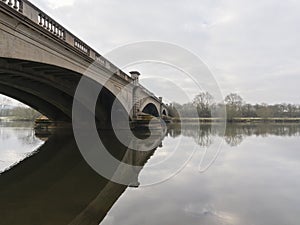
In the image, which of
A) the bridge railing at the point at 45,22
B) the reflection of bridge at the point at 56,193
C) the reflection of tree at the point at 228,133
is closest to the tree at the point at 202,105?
the reflection of tree at the point at 228,133

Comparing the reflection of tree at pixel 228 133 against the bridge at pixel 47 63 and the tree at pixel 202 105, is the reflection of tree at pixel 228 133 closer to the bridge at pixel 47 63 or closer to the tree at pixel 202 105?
the bridge at pixel 47 63

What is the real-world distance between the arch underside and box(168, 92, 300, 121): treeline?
30.4 m

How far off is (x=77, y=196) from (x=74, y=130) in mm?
20236

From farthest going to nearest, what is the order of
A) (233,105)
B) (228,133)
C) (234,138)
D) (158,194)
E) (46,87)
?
(233,105) < (228,133) < (234,138) < (46,87) < (158,194)

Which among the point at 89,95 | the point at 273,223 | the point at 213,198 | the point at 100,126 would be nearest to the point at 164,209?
the point at 213,198

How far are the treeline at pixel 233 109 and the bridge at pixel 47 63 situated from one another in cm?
3210

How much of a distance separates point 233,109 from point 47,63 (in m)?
54.1

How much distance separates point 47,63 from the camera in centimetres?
937

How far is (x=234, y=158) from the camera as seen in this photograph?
37.2 ft

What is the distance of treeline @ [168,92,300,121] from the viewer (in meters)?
53.7

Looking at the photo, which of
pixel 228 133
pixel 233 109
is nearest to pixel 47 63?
pixel 228 133

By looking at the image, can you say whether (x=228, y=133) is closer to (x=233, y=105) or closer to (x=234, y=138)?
(x=234, y=138)

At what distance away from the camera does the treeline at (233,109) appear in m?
53.7

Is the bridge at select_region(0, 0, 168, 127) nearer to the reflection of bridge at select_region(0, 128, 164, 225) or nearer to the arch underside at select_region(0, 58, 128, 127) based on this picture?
the arch underside at select_region(0, 58, 128, 127)
